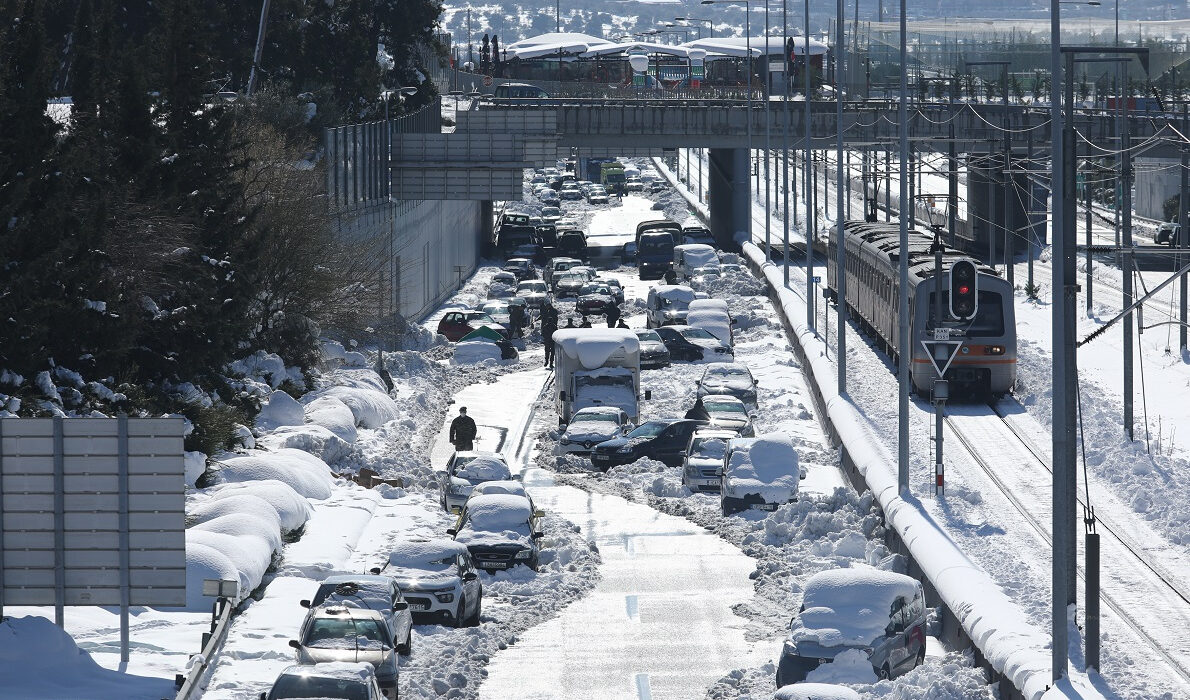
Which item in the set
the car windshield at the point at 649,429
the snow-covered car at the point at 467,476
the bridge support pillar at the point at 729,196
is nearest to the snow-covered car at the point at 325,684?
the snow-covered car at the point at 467,476

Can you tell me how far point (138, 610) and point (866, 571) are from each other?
9212 millimetres

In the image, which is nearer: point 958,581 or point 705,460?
point 958,581

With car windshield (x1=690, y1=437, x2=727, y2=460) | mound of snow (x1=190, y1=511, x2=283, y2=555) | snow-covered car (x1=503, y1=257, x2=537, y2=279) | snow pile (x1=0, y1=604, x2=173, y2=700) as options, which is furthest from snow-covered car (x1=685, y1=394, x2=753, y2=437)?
snow-covered car (x1=503, y1=257, x2=537, y2=279)

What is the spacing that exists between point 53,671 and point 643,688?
6792mm

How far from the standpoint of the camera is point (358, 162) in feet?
179

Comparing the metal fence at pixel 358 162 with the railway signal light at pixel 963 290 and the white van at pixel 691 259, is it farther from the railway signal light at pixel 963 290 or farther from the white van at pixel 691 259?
the railway signal light at pixel 963 290

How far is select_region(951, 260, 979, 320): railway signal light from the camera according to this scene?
25.6 m

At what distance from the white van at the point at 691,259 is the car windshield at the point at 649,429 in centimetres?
3714

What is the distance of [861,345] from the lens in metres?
53.1

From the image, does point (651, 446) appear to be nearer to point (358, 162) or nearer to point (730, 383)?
point (730, 383)

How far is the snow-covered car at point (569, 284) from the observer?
70.4 metres

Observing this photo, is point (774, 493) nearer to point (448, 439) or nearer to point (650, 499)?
point (650, 499)

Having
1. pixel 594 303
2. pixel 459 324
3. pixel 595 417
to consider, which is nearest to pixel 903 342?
pixel 595 417

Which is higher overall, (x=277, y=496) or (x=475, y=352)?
(x=277, y=496)
